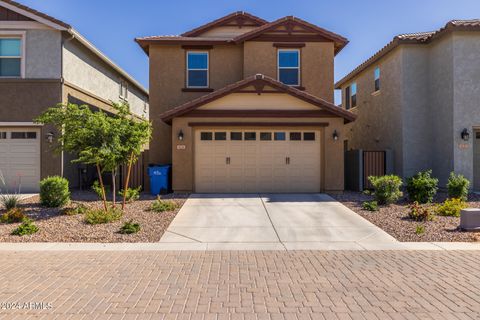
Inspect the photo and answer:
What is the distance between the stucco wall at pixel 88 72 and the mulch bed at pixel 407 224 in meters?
12.9

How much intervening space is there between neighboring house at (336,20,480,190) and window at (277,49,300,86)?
450 centimetres

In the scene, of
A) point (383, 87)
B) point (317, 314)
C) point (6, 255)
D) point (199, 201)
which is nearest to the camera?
point (317, 314)

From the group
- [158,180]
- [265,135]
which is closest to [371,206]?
[265,135]

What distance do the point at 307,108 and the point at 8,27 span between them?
12.9 m

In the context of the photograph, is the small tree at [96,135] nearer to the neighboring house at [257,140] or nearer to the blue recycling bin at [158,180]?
the neighboring house at [257,140]

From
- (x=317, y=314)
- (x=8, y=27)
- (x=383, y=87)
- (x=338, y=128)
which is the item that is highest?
(x=8, y=27)

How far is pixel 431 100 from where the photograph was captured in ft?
56.4

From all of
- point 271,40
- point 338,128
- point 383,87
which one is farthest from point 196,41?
point 383,87

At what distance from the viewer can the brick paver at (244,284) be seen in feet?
16.2

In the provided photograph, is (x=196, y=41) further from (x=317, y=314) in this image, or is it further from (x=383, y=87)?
(x=317, y=314)

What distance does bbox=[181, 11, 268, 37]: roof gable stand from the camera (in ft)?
63.7

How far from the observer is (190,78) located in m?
18.3

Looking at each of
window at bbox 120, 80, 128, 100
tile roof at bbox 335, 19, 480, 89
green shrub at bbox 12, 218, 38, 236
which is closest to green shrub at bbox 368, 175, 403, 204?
tile roof at bbox 335, 19, 480, 89

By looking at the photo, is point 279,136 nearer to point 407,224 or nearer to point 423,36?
point 407,224
